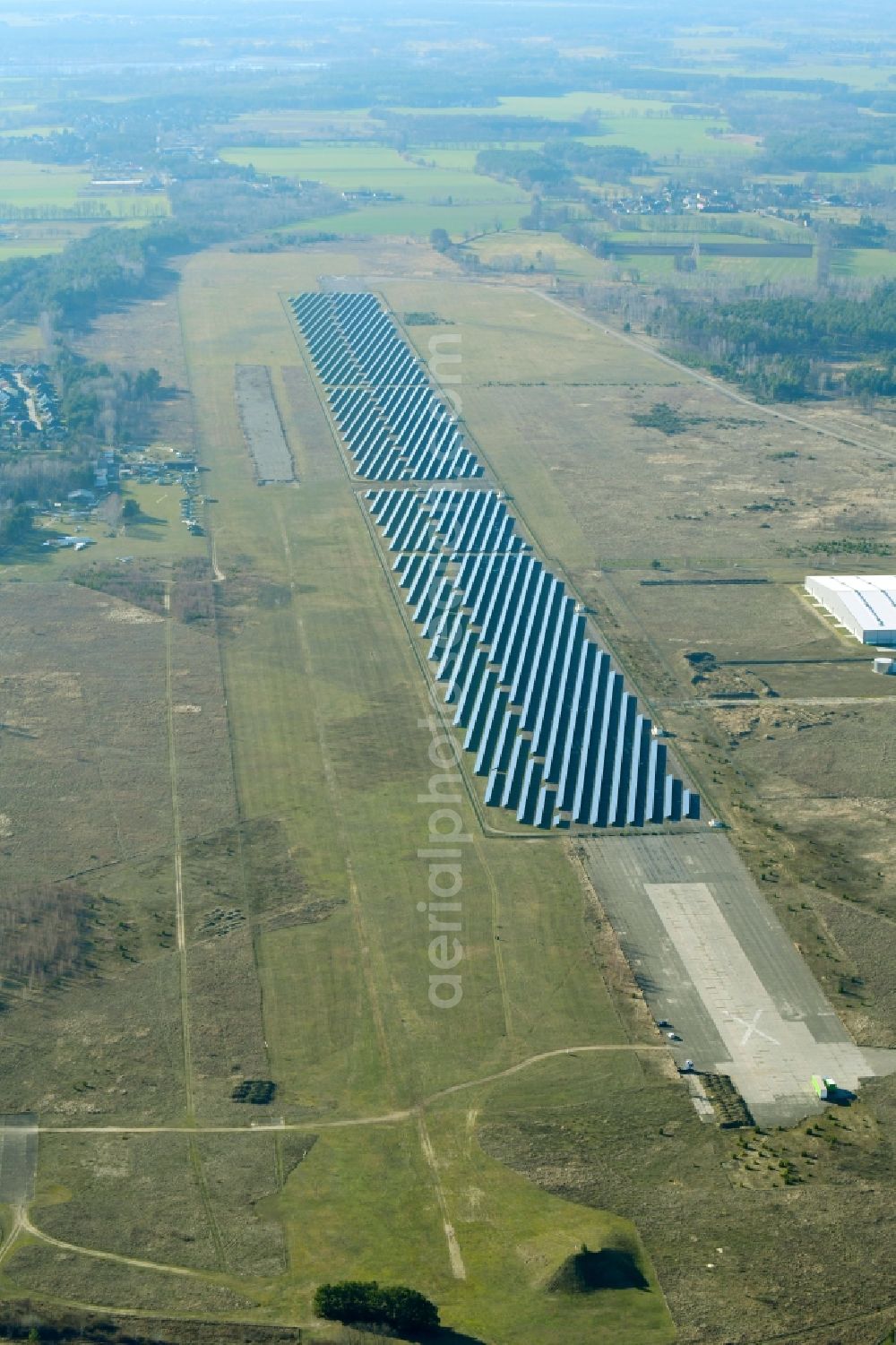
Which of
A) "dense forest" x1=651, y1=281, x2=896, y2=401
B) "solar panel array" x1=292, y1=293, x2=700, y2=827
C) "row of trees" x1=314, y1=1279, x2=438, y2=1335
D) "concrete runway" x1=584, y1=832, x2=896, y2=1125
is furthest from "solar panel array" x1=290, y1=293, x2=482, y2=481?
"row of trees" x1=314, y1=1279, x2=438, y2=1335

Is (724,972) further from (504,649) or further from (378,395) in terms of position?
(378,395)

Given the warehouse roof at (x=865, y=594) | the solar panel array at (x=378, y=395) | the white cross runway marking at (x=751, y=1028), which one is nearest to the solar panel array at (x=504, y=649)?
the solar panel array at (x=378, y=395)

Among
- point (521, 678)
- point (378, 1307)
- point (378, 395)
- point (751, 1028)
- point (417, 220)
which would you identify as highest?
point (417, 220)

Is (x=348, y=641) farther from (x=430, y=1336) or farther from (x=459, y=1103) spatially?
(x=430, y=1336)

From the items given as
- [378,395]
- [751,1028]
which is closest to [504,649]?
[751,1028]

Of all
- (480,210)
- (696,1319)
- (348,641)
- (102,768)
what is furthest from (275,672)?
(480,210)
